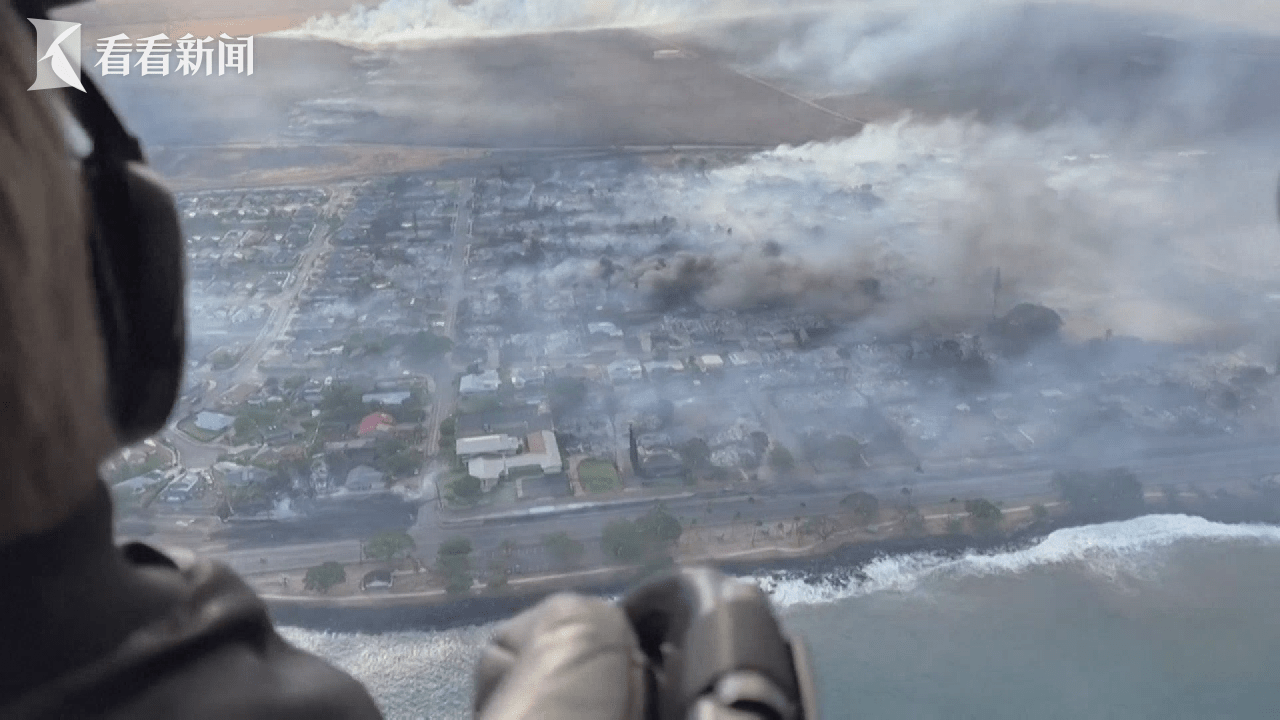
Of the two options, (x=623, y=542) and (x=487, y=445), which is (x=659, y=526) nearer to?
(x=623, y=542)

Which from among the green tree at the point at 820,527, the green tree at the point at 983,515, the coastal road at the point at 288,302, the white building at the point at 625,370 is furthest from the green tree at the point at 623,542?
the coastal road at the point at 288,302

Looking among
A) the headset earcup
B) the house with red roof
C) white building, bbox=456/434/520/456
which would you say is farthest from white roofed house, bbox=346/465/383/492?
the headset earcup

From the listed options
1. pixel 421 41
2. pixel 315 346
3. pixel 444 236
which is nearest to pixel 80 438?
pixel 315 346

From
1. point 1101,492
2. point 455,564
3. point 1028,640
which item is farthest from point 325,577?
point 1101,492

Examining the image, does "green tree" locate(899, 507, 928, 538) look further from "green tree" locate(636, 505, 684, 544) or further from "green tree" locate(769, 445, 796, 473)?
"green tree" locate(636, 505, 684, 544)

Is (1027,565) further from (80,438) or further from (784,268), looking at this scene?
(80,438)

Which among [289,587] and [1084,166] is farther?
[1084,166]
